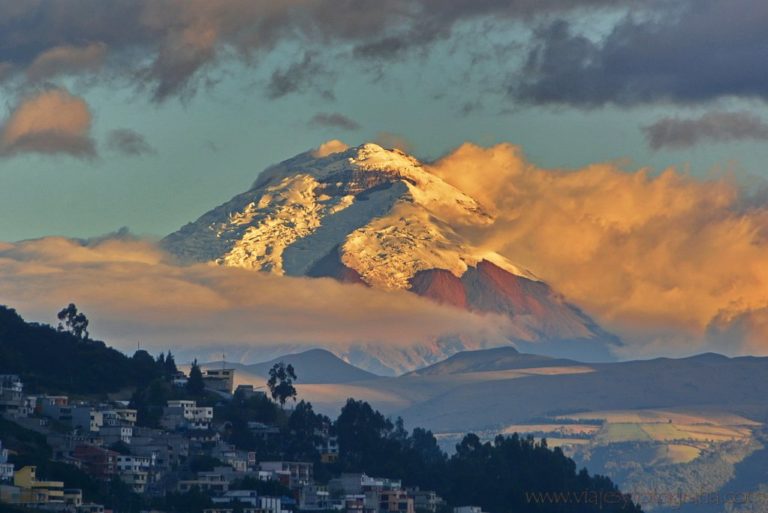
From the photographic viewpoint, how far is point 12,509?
194 metres
